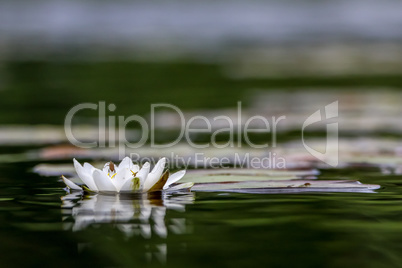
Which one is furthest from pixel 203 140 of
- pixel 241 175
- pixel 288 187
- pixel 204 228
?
pixel 204 228

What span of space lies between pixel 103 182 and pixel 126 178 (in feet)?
0.24

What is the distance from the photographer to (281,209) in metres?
2.12

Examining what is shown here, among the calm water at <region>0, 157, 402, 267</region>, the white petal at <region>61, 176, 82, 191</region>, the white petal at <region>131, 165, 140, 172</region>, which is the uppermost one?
the white petal at <region>131, 165, 140, 172</region>

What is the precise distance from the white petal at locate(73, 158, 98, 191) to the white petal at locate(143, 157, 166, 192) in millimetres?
152

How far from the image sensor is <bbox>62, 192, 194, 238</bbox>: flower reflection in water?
1.87 meters

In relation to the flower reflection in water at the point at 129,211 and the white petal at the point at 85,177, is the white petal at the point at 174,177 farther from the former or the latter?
the white petal at the point at 85,177

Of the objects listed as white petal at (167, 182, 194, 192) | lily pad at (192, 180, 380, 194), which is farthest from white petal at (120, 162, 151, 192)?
lily pad at (192, 180, 380, 194)

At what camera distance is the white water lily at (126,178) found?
221 centimetres

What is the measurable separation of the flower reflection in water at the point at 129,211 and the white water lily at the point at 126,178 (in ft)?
0.08

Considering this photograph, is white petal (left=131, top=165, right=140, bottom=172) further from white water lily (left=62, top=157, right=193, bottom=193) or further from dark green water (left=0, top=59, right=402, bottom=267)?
dark green water (left=0, top=59, right=402, bottom=267)

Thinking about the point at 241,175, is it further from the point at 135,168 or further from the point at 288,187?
the point at 135,168

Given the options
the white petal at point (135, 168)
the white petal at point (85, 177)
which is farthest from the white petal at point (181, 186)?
the white petal at point (85, 177)

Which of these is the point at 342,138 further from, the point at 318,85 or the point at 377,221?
the point at 318,85

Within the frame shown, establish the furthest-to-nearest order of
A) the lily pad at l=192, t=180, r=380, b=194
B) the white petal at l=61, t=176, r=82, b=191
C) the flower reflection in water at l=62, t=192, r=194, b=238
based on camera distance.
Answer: the lily pad at l=192, t=180, r=380, b=194 < the white petal at l=61, t=176, r=82, b=191 < the flower reflection in water at l=62, t=192, r=194, b=238
